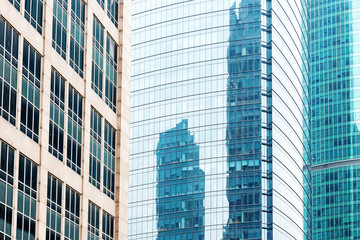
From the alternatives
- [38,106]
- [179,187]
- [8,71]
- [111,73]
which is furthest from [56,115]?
[179,187]

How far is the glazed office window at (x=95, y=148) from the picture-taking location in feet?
216

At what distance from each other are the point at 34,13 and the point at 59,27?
4.13 metres

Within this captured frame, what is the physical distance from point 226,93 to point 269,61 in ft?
34.0

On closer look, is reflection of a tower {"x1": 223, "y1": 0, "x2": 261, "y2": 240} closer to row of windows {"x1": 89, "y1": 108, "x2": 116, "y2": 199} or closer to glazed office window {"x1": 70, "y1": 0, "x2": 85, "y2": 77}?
row of windows {"x1": 89, "y1": 108, "x2": 116, "y2": 199}

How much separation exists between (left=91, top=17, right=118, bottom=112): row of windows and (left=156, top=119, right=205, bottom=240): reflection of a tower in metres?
102

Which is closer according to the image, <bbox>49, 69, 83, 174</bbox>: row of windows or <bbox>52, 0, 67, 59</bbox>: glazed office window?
<bbox>49, 69, 83, 174</bbox>: row of windows

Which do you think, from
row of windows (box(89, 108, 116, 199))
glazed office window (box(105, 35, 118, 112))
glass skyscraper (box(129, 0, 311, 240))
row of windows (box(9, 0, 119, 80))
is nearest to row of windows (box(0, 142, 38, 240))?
row of windows (box(9, 0, 119, 80))

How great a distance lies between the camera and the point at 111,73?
72.7 meters

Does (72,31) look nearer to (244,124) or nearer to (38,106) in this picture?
(38,106)

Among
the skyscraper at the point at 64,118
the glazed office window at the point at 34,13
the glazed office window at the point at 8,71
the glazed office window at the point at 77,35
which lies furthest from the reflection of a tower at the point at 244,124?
the glazed office window at the point at 8,71

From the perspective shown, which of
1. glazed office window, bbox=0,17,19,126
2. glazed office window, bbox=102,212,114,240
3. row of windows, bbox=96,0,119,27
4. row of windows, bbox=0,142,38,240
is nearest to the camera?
row of windows, bbox=0,142,38,240

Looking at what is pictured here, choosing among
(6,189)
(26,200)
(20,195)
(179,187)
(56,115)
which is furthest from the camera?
(179,187)

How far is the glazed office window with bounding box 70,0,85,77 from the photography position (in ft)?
211

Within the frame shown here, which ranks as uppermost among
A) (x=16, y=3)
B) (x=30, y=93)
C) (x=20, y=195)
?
(x=16, y=3)
